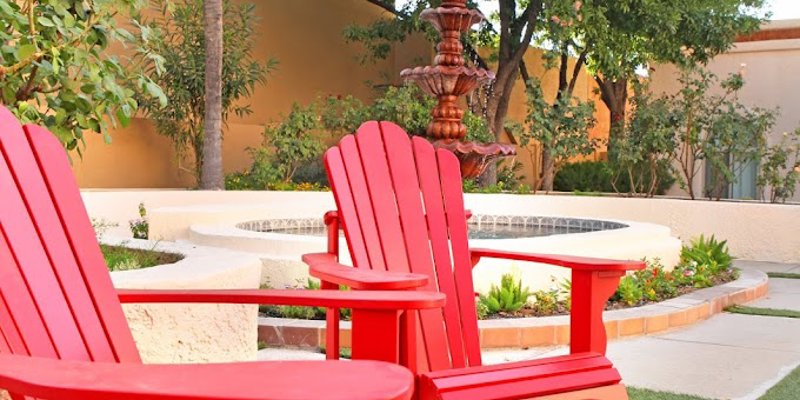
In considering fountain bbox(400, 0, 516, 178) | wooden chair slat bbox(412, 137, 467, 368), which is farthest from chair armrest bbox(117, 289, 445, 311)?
fountain bbox(400, 0, 516, 178)

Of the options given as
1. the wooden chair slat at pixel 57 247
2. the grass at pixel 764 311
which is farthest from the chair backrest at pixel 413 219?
the grass at pixel 764 311

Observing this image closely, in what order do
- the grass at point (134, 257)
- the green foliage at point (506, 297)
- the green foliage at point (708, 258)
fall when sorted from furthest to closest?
the green foliage at point (708, 258)
the green foliage at point (506, 297)
the grass at point (134, 257)

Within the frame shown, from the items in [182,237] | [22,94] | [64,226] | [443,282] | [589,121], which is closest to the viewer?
[64,226]

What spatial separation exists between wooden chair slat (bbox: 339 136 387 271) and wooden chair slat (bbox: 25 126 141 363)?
910 mm

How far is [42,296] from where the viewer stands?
205 cm

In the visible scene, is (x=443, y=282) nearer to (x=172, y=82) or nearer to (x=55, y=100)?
(x=55, y=100)

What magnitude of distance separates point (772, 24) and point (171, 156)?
10953mm

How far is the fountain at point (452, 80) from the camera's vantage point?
6.32 m

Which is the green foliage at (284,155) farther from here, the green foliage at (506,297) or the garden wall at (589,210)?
the green foliage at (506,297)

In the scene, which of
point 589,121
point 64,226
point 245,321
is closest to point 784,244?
point 589,121

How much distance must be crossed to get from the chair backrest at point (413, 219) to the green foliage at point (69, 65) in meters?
0.73

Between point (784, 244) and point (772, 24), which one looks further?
point (772, 24)

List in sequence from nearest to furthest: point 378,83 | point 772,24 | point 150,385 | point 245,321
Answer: point 150,385
point 245,321
point 772,24
point 378,83

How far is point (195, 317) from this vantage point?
3.79 meters
